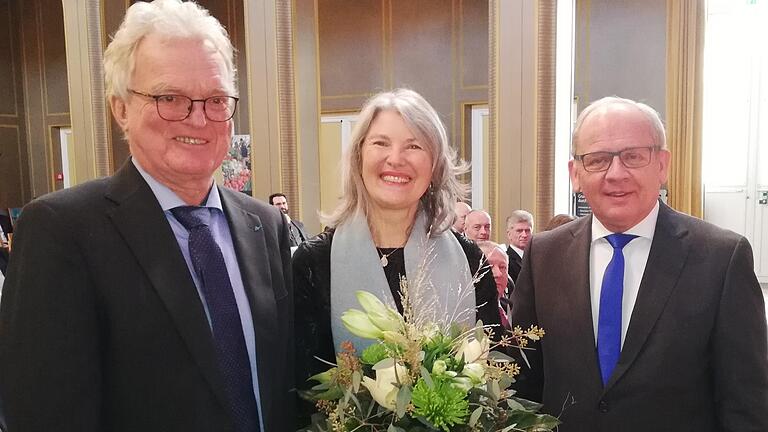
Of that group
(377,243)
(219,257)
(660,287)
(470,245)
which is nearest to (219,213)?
(219,257)

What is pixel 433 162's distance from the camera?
1.72 metres

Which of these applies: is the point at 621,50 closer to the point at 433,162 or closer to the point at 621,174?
the point at 621,174

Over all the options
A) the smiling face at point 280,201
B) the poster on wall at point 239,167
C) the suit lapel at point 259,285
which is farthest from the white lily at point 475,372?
the poster on wall at point 239,167

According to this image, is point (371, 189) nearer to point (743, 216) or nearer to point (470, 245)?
point (470, 245)

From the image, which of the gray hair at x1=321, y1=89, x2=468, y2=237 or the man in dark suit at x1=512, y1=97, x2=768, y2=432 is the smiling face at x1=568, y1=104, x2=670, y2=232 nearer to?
the man in dark suit at x1=512, y1=97, x2=768, y2=432

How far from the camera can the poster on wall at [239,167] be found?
861cm

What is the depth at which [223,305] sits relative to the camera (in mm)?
1321

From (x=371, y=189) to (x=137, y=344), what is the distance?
0.77 metres

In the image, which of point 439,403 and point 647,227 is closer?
point 439,403

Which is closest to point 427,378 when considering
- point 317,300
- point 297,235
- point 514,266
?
point 317,300

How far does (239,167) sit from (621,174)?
7630 mm

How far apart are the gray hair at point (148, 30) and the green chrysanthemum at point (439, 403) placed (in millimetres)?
863

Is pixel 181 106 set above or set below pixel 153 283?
above

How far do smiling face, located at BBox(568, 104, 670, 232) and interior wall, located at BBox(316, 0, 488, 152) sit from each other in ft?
24.7
